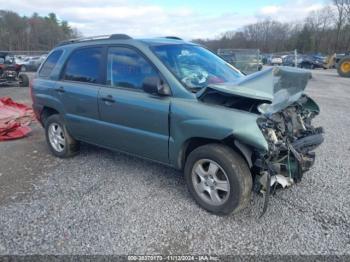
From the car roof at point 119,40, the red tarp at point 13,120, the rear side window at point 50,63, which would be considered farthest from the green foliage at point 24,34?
the car roof at point 119,40

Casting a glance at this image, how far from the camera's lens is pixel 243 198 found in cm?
318

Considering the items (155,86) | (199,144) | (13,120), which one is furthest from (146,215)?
(13,120)

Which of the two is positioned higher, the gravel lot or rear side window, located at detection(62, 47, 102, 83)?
rear side window, located at detection(62, 47, 102, 83)

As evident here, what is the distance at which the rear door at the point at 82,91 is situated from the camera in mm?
4391

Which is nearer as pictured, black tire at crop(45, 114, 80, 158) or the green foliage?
black tire at crop(45, 114, 80, 158)

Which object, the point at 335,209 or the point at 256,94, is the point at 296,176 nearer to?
the point at 335,209

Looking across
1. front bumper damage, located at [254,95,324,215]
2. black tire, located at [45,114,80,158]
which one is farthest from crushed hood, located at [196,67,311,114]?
black tire, located at [45,114,80,158]

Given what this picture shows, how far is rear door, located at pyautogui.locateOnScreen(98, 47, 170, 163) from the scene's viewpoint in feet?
12.1

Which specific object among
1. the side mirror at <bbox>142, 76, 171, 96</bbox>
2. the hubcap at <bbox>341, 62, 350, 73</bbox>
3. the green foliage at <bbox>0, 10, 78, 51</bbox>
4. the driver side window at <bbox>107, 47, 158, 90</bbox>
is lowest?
the hubcap at <bbox>341, 62, 350, 73</bbox>

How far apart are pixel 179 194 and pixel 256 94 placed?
1541 millimetres

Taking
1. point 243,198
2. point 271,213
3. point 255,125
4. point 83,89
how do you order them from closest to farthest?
1. point 255,125
2. point 243,198
3. point 271,213
4. point 83,89

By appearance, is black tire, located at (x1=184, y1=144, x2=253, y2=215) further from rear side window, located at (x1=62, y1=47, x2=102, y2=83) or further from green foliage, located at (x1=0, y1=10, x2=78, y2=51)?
green foliage, located at (x1=0, y1=10, x2=78, y2=51)

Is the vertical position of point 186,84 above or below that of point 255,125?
above

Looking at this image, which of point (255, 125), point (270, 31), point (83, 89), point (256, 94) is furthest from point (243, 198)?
point (270, 31)
